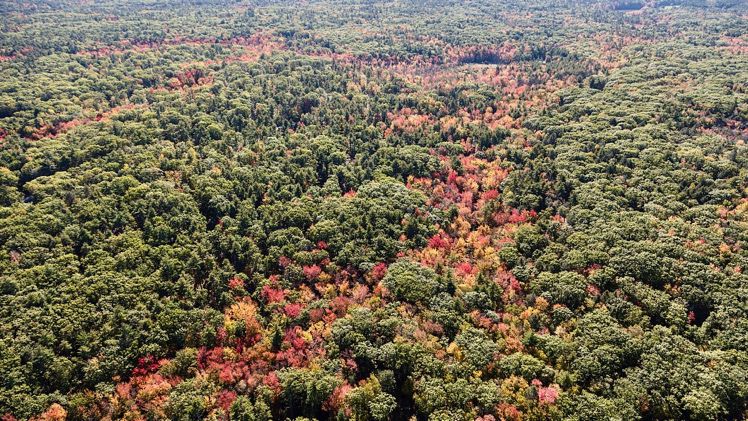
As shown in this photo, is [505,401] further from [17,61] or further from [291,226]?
[17,61]

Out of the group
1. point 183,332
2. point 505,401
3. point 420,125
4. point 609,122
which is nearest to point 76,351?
point 183,332

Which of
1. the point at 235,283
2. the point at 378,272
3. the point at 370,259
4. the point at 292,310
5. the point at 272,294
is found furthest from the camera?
the point at 370,259

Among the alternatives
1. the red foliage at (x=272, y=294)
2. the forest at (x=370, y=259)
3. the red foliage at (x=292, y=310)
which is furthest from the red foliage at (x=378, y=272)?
the red foliage at (x=272, y=294)

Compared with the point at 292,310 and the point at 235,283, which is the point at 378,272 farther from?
the point at 235,283

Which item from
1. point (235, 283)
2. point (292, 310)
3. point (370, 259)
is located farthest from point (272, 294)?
point (370, 259)

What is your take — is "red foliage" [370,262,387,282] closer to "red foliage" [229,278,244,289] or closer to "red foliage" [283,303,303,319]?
"red foliage" [283,303,303,319]

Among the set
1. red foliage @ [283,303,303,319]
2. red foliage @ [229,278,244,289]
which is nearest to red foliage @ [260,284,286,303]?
red foliage @ [283,303,303,319]

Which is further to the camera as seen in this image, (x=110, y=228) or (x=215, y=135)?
(x=215, y=135)

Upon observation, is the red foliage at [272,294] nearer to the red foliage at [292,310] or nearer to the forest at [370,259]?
the forest at [370,259]

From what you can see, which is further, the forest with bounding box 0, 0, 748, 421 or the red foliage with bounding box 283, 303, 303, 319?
the red foliage with bounding box 283, 303, 303, 319
